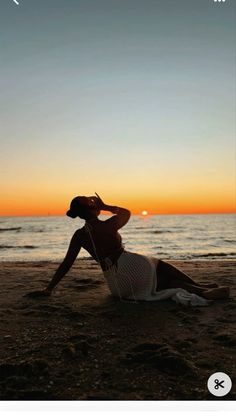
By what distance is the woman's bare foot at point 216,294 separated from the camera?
196 inches

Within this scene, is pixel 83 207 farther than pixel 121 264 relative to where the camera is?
No

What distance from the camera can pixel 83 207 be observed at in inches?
190

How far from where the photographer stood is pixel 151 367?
3.07 metres

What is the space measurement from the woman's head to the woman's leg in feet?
3.55

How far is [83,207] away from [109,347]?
1818 mm

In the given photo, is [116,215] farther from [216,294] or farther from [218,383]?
[218,383]

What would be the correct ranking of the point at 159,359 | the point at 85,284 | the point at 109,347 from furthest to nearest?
the point at 85,284
the point at 109,347
the point at 159,359

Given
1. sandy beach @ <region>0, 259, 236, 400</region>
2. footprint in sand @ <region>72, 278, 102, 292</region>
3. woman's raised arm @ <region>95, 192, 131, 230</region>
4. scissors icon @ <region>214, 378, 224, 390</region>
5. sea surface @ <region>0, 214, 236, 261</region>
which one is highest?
woman's raised arm @ <region>95, 192, 131, 230</region>

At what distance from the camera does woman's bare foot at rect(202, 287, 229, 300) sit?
16.3 feet

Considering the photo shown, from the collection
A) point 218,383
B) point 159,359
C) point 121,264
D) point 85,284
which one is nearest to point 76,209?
point 121,264
